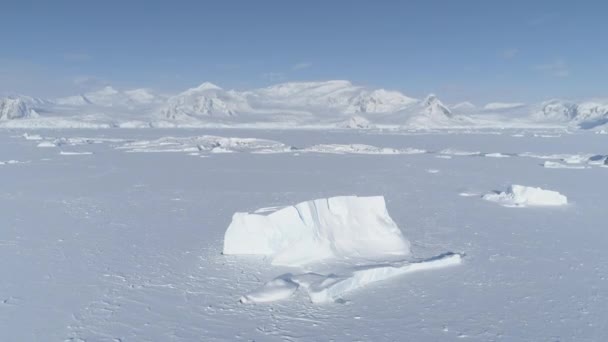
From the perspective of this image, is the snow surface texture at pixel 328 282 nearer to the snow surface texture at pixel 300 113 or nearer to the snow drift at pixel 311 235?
the snow drift at pixel 311 235

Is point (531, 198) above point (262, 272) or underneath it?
above

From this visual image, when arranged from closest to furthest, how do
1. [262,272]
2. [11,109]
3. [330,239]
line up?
[262,272] < [330,239] < [11,109]

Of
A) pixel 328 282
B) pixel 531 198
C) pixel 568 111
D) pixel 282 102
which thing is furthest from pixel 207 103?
pixel 328 282

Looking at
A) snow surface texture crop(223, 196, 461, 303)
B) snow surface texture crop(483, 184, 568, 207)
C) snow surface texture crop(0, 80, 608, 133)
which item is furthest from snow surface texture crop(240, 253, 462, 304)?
snow surface texture crop(0, 80, 608, 133)

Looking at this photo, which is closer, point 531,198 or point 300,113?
point 531,198

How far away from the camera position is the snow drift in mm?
7652

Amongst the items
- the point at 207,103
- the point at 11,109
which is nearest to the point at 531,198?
the point at 11,109

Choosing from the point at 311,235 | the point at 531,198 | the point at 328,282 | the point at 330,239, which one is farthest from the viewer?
the point at 531,198

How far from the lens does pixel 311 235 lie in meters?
7.84

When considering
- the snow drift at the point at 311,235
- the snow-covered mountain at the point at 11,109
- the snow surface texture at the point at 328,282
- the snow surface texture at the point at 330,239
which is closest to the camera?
the snow surface texture at the point at 328,282

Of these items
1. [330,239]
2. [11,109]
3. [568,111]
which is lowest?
[330,239]

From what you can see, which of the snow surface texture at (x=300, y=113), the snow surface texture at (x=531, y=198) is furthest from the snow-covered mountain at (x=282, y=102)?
the snow surface texture at (x=531, y=198)

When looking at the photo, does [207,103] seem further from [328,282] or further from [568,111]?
[328,282]

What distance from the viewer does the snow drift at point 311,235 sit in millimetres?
7652
